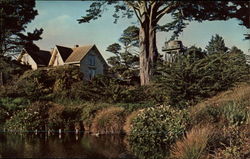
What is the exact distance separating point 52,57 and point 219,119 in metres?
10.9

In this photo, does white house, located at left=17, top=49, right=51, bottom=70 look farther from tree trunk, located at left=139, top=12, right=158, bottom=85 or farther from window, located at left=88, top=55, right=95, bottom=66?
tree trunk, located at left=139, top=12, right=158, bottom=85

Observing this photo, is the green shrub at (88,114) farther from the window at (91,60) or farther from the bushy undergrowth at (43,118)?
the window at (91,60)

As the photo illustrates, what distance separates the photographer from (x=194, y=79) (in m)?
8.06

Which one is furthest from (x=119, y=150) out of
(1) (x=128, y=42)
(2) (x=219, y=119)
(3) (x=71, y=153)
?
(1) (x=128, y=42)

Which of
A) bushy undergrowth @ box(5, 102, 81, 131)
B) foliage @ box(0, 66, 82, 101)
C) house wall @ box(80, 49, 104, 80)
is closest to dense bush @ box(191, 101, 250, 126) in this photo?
bushy undergrowth @ box(5, 102, 81, 131)

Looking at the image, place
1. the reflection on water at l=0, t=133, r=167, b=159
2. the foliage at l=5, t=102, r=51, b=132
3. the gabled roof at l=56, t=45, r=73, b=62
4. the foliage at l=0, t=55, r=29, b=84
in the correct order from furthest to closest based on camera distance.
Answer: the gabled roof at l=56, t=45, r=73, b=62, the foliage at l=0, t=55, r=29, b=84, the foliage at l=5, t=102, r=51, b=132, the reflection on water at l=0, t=133, r=167, b=159

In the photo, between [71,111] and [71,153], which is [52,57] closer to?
[71,111]

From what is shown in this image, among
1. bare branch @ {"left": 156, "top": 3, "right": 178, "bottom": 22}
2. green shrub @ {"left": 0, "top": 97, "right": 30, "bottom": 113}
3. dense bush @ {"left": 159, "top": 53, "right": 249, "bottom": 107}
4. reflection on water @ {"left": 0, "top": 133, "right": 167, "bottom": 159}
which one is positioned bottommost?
reflection on water @ {"left": 0, "top": 133, "right": 167, "bottom": 159}

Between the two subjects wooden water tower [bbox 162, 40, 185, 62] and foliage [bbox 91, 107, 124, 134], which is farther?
wooden water tower [bbox 162, 40, 185, 62]

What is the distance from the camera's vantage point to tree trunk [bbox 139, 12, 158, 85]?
11195 mm

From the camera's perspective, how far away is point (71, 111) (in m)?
8.25

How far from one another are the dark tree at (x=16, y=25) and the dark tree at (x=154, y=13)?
3.02 m

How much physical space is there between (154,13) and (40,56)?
6346mm

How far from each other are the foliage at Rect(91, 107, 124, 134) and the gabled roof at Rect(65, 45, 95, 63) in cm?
736
